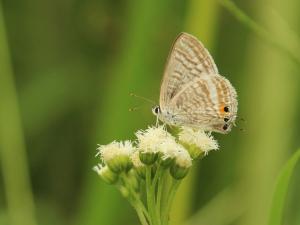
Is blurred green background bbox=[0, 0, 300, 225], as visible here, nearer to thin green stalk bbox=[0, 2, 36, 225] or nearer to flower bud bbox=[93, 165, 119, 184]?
thin green stalk bbox=[0, 2, 36, 225]

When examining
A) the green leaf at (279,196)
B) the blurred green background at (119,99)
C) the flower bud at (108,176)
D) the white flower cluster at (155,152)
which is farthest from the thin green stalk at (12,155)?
the green leaf at (279,196)

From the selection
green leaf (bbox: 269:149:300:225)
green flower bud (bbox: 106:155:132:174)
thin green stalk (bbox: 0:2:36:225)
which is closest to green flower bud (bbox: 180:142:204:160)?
green flower bud (bbox: 106:155:132:174)

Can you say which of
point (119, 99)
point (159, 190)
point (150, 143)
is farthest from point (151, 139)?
point (119, 99)

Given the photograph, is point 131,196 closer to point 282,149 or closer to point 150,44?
point 150,44

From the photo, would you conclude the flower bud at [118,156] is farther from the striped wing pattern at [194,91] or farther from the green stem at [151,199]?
the striped wing pattern at [194,91]

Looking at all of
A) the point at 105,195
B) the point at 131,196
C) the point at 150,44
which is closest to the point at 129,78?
the point at 150,44

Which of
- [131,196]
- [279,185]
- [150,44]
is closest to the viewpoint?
[279,185]
